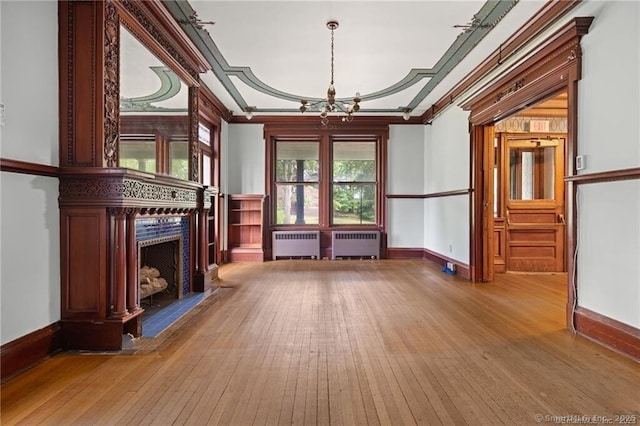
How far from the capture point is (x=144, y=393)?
2.01 meters

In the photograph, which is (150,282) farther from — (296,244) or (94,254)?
(296,244)

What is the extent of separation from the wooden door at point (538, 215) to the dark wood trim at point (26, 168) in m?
5.88

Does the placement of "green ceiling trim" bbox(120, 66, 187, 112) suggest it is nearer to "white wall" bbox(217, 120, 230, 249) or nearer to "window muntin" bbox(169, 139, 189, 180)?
"window muntin" bbox(169, 139, 189, 180)

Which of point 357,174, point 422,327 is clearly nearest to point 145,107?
point 422,327

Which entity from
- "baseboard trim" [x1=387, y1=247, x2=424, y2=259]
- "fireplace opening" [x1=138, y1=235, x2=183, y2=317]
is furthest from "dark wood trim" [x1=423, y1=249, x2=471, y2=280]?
"fireplace opening" [x1=138, y1=235, x2=183, y2=317]

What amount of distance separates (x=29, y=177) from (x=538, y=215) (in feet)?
21.5

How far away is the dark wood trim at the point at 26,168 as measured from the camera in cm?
207

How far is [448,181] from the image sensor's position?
20.0 feet

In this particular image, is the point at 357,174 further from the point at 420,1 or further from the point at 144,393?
the point at 144,393

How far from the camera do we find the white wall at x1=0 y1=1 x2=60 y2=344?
2.13m

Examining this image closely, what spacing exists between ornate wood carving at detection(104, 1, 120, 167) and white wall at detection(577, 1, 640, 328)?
12.4 feet

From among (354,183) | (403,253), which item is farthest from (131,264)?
(403,253)

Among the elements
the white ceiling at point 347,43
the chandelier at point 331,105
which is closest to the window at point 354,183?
the chandelier at point 331,105

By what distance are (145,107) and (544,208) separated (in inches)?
235
